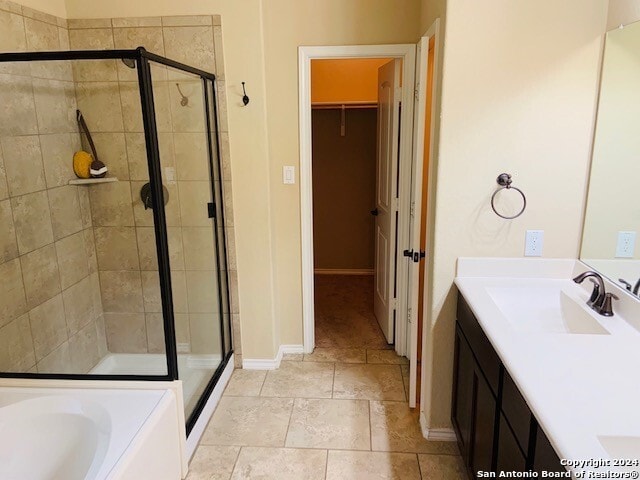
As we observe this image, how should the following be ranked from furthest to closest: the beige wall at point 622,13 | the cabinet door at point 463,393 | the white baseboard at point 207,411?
the white baseboard at point 207,411 → the cabinet door at point 463,393 → the beige wall at point 622,13

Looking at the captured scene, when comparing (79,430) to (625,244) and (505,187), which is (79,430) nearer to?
(505,187)

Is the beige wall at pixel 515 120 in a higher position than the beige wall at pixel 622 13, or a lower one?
lower

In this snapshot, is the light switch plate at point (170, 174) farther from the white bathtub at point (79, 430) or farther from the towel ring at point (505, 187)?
the towel ring at point (505, 187)

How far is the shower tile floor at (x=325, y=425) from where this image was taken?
7.34 ft

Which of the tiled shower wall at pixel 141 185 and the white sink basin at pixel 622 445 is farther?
the tiled shower wall at pixel 141 185

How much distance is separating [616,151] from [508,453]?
130 cm

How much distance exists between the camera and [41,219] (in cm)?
253

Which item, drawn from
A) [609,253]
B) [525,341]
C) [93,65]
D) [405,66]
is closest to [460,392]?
[525,341]

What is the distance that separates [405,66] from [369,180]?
2079 mm

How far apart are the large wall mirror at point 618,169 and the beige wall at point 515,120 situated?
6 centimetres

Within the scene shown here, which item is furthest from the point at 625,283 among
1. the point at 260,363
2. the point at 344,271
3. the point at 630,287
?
the point at 344,271

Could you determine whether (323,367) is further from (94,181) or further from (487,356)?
(94,181)

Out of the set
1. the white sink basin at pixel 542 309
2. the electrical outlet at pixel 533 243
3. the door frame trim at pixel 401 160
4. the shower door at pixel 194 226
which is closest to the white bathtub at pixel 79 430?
the shower door at pixel 194 226

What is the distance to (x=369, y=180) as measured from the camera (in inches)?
194
